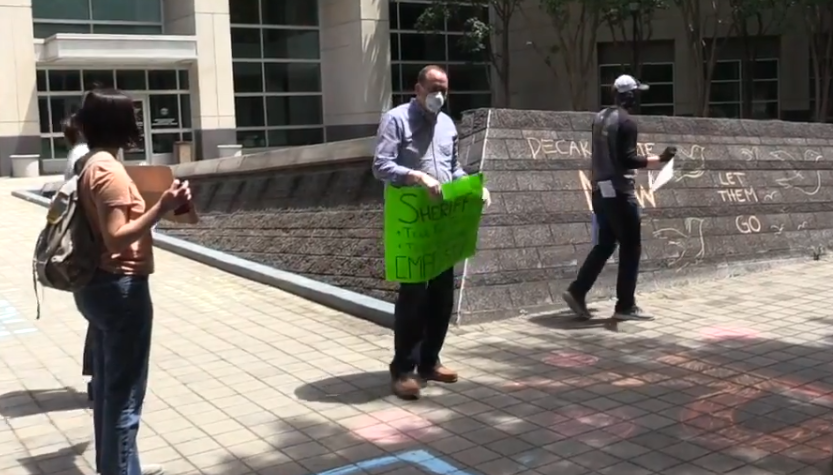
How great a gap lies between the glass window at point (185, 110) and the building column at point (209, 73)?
378mm

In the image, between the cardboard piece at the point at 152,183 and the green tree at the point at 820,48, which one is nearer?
the cardboard piece at the point at 152,183

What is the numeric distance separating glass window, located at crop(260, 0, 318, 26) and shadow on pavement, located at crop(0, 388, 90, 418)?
1061 inches

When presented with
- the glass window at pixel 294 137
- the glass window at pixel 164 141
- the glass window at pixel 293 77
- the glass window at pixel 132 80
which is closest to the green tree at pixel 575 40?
the glass window at pixel 293 77

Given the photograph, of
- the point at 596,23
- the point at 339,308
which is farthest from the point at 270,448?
the point at 596,23

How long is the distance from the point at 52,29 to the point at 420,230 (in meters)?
25.2

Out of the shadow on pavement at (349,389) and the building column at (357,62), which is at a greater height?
the building column at (357,62)

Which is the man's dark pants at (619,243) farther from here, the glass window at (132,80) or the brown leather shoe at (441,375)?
the glass window at (132,80)

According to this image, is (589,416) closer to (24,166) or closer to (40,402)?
(40,402)

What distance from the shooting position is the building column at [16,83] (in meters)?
24.8

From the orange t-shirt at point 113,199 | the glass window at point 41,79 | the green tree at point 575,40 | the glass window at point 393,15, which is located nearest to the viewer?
the orange t-shirt at point 113,199

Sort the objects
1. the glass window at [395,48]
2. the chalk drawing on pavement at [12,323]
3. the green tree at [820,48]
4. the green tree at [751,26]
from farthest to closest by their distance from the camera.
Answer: the glass window at [395,48] < the green tree at [820,48] < the green tree at [751,26] < the chalk drawing on pavement at [12,323]

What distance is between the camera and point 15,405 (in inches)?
218

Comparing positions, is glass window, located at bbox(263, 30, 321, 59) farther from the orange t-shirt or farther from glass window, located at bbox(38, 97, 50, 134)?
the orange t-shirt

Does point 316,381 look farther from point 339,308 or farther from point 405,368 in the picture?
point 339,308
